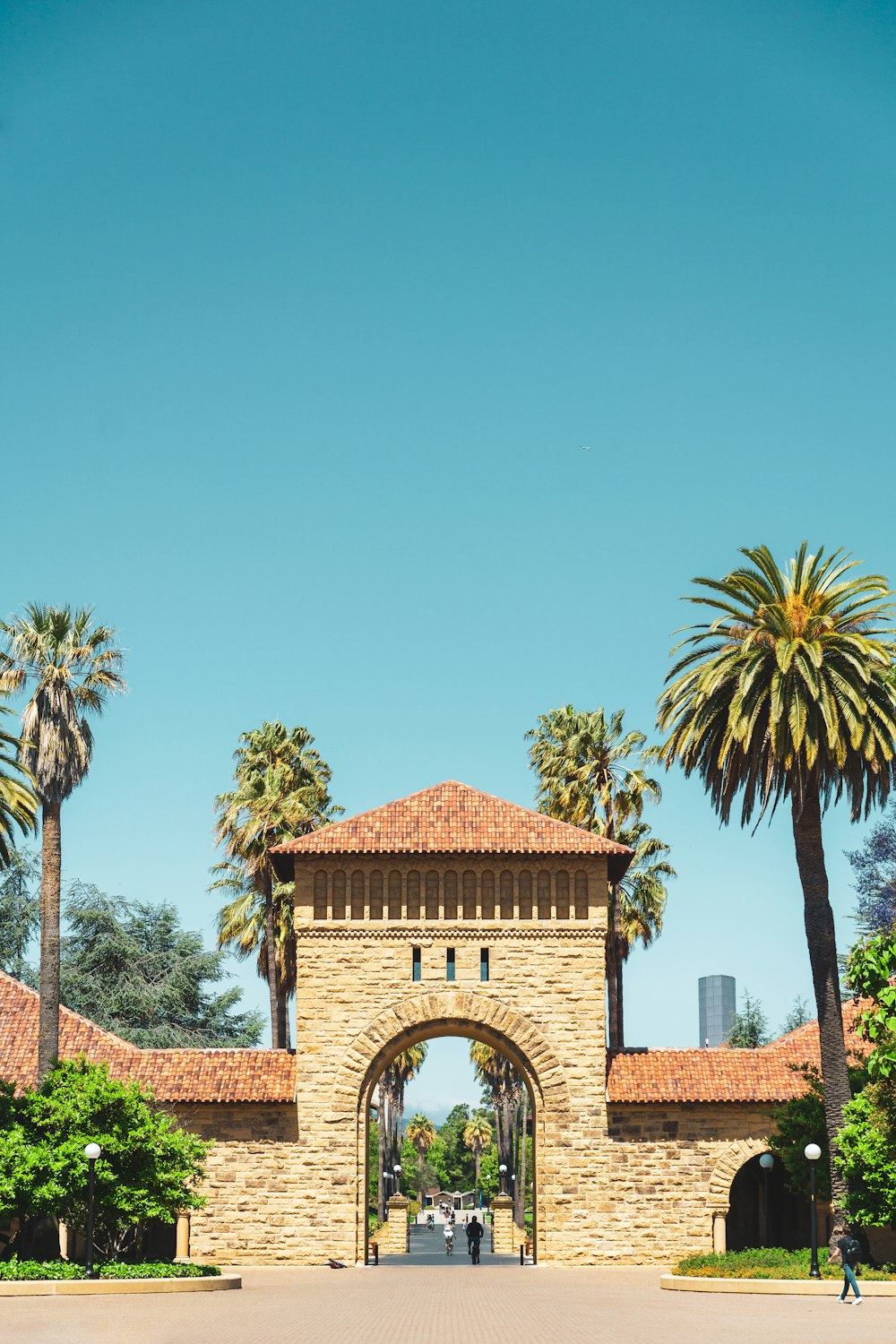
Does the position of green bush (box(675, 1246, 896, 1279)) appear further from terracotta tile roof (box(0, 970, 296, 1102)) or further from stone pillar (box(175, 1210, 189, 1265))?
stone pillar (box(175, 1210, 189, 1265))

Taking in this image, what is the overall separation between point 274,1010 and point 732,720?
63.7 ft

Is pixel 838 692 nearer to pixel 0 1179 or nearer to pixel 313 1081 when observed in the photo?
pixel 313 1081

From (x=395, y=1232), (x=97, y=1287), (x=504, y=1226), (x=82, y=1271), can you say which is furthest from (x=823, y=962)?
(x=395, y=1232)

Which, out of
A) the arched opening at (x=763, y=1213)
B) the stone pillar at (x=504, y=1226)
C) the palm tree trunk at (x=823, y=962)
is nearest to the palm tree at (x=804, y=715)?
the palm tree trunk at (x=823, y=962)

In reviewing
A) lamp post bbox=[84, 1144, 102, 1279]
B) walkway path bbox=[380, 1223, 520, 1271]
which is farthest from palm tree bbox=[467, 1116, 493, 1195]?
lamp post bbox=[84, 1144, 102, 1279]

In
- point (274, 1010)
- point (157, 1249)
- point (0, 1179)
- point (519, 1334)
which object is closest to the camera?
point (519, 1334)

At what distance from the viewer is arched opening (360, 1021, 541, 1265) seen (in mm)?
38750

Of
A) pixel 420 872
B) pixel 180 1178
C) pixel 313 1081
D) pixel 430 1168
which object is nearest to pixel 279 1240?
pixel 313 1081

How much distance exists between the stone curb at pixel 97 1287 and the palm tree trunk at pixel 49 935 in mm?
7352

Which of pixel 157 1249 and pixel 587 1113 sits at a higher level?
pixel 587 1113

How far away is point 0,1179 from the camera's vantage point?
29.5 metres

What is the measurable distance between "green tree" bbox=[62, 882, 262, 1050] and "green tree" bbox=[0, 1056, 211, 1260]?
2887 cm

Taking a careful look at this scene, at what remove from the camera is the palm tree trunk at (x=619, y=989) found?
43.9m

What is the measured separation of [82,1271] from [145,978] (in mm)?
34542
